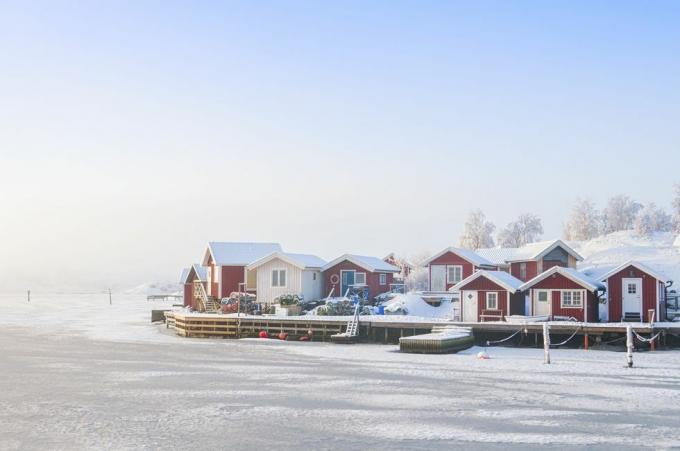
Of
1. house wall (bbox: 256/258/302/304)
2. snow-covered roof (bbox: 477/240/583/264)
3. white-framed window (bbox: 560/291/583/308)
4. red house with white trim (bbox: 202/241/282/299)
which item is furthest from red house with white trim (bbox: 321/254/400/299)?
white-framed window (bbox: 560/291/583/308)

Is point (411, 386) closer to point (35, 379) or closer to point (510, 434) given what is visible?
point (510, 434)

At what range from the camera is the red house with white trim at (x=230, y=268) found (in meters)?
60.6

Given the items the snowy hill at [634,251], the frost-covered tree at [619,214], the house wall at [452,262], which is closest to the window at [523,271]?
the house wall at [452,262]

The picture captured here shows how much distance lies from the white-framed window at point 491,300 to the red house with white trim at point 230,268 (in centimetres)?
2004

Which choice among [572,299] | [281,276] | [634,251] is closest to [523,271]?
[572,299]

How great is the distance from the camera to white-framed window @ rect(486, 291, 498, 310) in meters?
46.2

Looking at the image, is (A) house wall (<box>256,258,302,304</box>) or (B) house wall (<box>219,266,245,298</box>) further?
(B) house wall (<box>219,266,245,298</box>)

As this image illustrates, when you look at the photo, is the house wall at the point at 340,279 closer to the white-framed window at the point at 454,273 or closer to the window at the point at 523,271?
the white-framed window at the point at 454,273

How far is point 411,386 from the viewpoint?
26250 mm

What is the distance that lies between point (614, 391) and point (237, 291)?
39.7 m

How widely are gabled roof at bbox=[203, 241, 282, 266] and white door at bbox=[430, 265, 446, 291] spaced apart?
47.2 feet

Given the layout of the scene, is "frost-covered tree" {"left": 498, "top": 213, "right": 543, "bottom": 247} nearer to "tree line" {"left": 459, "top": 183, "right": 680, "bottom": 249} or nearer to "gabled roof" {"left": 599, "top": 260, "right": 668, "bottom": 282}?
"tree line" {"left": 459, "top": 183, "right": 680, "bottom": 249}

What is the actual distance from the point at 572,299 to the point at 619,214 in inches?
4197

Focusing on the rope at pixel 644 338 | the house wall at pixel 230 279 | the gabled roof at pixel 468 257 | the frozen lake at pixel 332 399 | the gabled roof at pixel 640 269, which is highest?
the gabled roof at pixel 468 257
